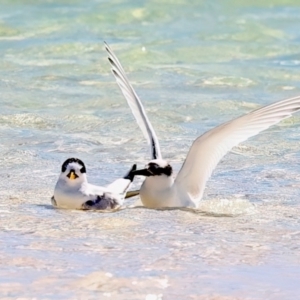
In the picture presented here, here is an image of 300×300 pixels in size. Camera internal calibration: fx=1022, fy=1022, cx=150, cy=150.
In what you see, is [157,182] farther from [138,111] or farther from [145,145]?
[145,145]

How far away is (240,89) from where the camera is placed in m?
11.4

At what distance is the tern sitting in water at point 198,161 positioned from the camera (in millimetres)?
5844

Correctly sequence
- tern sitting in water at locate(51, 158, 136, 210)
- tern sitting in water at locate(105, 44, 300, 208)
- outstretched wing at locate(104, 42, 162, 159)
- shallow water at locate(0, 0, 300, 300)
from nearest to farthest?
shallow water at locate(0, 0, 300, 300) < tern sitting in water at locate(51, 158, 136, 210) < tern sitting in water at locate(105, 44, 300, 208) < outstretched wing at locate(104, 42, 162, 159)

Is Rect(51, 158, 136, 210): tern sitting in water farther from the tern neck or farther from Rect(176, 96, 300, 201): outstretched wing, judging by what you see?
Rect(176, 96, 300, 201): outstretched wing

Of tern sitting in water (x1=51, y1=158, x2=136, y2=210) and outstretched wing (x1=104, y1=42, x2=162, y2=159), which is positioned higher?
outstretched wing (x1=104, y1=42, x2=162, y2=159)

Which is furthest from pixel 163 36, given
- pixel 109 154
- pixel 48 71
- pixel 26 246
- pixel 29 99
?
pixel 26 246

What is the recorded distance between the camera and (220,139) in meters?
5.97

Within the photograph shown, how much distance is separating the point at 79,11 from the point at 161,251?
12.3 metres

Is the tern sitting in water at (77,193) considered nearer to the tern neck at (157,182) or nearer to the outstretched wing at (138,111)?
the tern neck at (157,182)

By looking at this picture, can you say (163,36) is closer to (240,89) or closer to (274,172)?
(240,89)

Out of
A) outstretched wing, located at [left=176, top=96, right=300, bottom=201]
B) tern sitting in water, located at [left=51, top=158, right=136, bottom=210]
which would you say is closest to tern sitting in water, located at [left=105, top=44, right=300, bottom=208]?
outstretched wing, located at [left=176, top=96, right=300, bottom=201]

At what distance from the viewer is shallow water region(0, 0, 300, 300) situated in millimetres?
4312

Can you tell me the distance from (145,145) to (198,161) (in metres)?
2.36

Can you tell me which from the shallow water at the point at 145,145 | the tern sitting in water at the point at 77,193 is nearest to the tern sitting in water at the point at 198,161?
the shallow water at the point at 145,145
